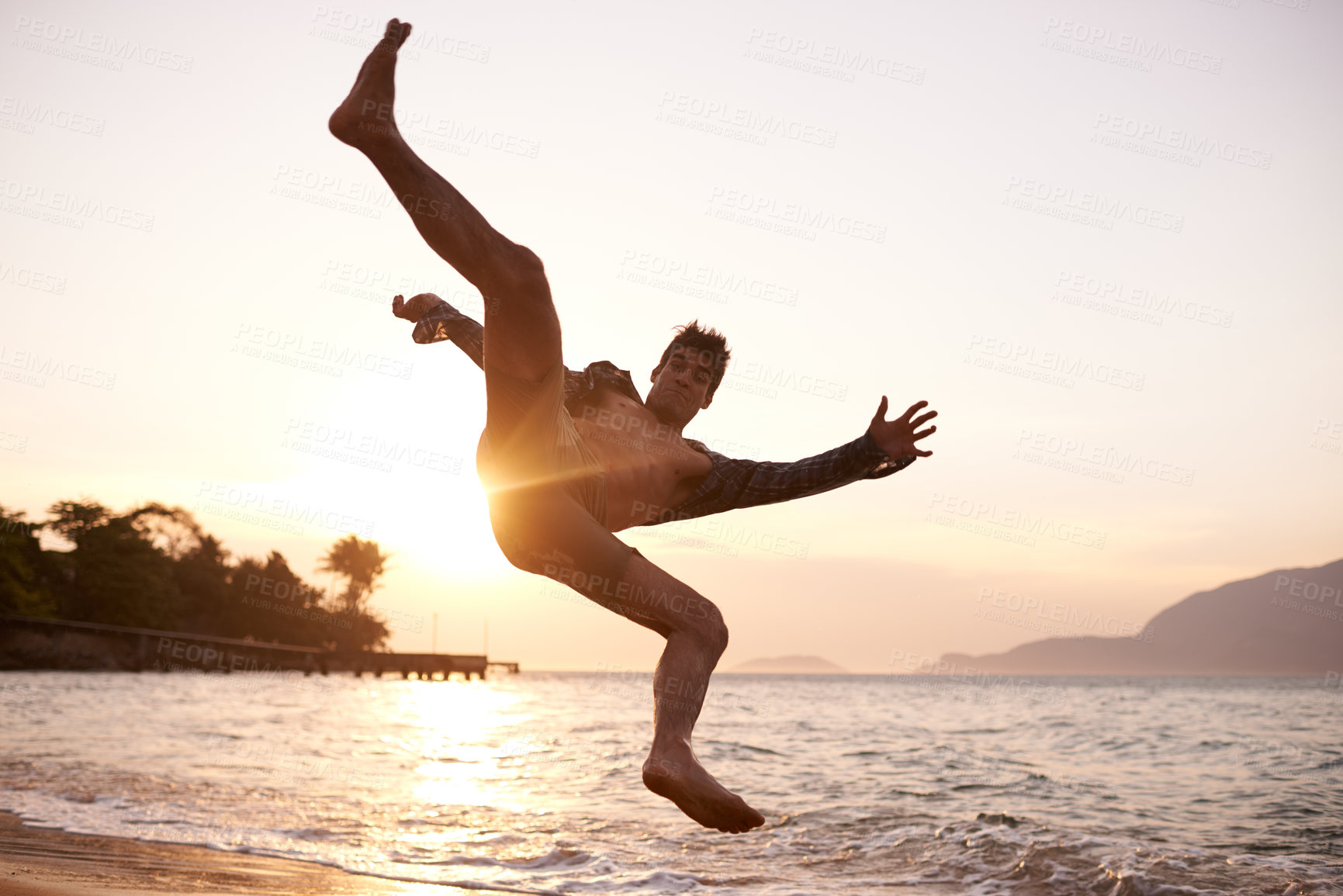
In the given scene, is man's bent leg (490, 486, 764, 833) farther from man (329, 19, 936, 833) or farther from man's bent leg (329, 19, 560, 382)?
man's bent leg (329, 19, 560, 382)

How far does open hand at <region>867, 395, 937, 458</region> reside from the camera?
425cm

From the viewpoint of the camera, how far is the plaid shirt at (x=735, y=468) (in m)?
4.39

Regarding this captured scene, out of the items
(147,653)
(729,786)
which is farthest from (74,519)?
(729,786)

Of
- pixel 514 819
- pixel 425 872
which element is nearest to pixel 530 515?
pixel 425 872

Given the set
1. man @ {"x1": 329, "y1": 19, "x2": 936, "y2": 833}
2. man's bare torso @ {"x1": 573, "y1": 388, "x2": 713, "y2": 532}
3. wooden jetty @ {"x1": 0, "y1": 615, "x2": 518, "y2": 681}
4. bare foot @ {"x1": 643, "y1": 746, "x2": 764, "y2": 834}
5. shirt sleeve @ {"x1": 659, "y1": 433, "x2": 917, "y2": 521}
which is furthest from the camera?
wooden jetty @ {"x1": 0, "y1": 615, "x2": 518, "y2": 681}

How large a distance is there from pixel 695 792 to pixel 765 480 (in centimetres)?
178

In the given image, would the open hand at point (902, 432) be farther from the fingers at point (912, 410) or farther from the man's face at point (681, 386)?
the man's face at point (681, 386)

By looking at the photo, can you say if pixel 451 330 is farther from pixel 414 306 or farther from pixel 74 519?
pixel 74 519

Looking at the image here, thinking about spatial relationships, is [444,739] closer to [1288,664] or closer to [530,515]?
[530,515]

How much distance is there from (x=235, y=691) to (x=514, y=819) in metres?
35.3

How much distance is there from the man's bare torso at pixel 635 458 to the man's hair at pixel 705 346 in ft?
1.12

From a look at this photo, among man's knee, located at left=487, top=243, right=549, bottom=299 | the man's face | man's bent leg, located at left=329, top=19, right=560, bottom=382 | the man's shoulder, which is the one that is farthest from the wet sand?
man's knee, located at left=487, top=243, right=549, bottom=299

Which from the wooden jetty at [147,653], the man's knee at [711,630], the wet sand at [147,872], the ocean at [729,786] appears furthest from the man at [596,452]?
the wooden jetty at [147,653]

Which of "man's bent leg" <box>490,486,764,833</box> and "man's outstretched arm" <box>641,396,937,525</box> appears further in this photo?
"man's outstretched arm" <box>641,396,937,525</box>
